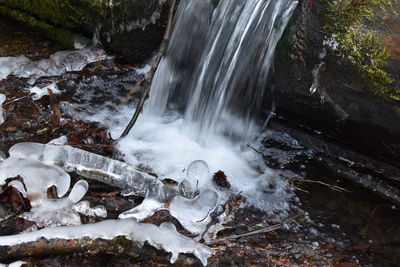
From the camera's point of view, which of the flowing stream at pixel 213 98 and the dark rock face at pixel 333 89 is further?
the flowing stream at pixel 213 98

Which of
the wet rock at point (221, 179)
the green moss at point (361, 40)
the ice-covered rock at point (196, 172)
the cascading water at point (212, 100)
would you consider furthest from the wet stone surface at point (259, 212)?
the green moss at point (361, 40)

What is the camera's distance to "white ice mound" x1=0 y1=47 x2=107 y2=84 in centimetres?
432

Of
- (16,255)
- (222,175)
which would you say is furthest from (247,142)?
(16,255)

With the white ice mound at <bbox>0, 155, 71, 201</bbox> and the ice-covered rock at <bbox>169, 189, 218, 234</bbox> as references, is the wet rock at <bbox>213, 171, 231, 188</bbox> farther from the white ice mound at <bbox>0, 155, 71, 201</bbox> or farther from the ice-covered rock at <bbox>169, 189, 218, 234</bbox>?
the white ice mound at <bbox>0, 155, 71, 201</bbox>

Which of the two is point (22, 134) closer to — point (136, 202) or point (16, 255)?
point (136, 202)

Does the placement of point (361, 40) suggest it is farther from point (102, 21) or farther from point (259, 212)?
point (102, 21)

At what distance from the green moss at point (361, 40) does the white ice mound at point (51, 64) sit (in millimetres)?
2580

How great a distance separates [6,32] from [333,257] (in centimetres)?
434

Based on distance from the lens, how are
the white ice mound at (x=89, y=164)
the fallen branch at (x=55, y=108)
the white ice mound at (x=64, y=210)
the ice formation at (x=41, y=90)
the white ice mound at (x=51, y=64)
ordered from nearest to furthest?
the white ice mound at (x=64, y=210), the white ice mound at (x=89, y=164), the fallen branch at (x=55, y=108), the ice formation at (x=41, y=90), the white ice mound at (x=51, y=64)

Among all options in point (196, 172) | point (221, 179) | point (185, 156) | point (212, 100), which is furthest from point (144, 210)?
point (212, 100)

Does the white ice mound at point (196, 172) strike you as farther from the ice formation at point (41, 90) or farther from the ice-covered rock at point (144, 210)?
the ice formation at point (41, 90)

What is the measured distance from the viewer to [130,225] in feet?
8.32

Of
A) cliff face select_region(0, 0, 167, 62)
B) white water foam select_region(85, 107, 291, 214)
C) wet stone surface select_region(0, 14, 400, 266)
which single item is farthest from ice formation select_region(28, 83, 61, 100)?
cliff face select_region(0, 0, 167, 62)

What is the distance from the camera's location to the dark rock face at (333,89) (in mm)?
3355
